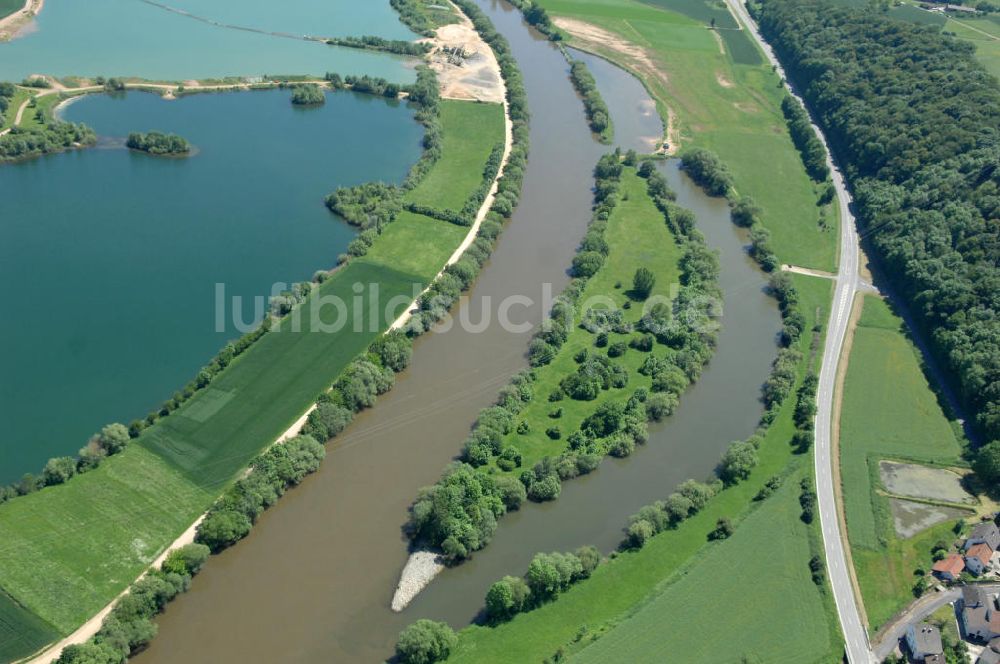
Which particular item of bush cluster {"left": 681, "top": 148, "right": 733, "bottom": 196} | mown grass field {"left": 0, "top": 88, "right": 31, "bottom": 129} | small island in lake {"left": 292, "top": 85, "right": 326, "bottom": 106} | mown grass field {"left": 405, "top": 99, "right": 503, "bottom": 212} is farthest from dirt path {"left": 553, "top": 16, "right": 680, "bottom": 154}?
mown grass field {"left": 0, "top": 88, "right": 31, "bottom": 129}

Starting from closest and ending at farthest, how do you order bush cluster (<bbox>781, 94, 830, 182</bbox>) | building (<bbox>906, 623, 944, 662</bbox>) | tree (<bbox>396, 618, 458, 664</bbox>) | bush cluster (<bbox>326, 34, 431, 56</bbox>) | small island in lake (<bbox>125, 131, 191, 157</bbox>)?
tree (<bbox>396, 618, 458, 664</bbox>) → building (<bbox>906, 623, 944, 662</bbox>) → small island in lake (<bbox>125, 131, 191, 157</bbox>) → bush cluster (<bbox>781, 94, 830, 182</bbox>) → bush cluster (<bbox>326, 34, 431, 56</bbox>)

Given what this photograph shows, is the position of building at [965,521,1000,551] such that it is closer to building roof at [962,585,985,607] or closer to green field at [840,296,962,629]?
green field at [840,296,962,629]

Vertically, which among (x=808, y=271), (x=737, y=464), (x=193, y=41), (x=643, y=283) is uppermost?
(x=808, y=271)

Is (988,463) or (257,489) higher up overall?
(988,463)

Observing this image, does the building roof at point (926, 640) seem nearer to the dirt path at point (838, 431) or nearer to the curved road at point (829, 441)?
the curved road at point (829, 441)

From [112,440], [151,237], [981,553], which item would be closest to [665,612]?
[981,553]

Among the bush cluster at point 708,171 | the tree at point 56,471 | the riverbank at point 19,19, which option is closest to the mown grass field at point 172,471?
A: the tree at point 56,471

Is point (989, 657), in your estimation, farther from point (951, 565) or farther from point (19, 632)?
point (19, 632)
